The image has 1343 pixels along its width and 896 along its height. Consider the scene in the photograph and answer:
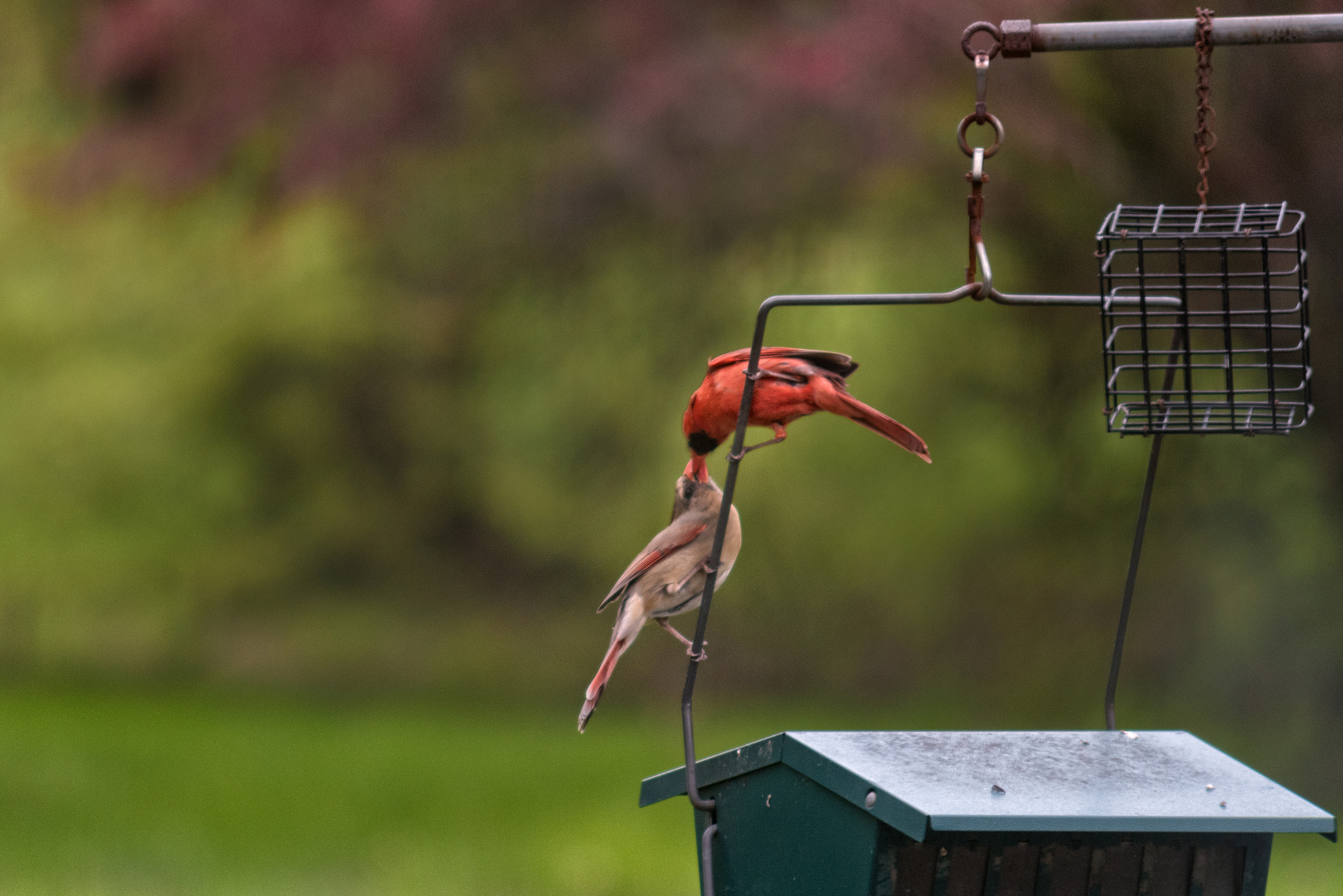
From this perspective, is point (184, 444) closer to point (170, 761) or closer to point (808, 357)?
point (170, 761)

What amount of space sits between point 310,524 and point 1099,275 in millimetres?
7045

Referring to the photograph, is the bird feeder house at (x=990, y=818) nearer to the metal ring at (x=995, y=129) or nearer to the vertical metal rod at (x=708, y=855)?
the vertical metal rod at (x=708, y=855)

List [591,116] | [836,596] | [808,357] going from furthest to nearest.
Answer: [836,596]
[591,116]
[808,357]

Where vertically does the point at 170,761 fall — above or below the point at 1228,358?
below

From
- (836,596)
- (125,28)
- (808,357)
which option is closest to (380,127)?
(125,28)

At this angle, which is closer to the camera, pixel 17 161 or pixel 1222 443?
pixel 1222 443

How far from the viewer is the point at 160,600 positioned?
29.8 feet

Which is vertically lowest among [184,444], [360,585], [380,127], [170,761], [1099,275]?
[170,761]

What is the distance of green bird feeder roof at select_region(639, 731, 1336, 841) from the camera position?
7.26ft

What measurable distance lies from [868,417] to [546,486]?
6126mm

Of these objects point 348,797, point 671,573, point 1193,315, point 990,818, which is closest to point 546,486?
point 348,797

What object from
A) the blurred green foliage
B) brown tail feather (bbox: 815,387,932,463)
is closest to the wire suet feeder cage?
brown tail feather (bbox: 815,387,932,463)

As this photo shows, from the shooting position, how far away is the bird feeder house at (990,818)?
7.36 feet

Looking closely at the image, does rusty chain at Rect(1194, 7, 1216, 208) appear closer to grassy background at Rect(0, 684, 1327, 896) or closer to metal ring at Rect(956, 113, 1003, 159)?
metal ring at Rect(956, 113, 1003, 159)
